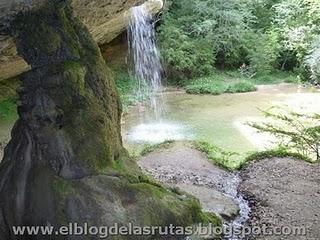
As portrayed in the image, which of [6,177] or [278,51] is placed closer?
[6,177]

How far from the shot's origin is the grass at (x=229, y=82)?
56.5 feet

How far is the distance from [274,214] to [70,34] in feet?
10.3

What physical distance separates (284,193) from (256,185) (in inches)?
19.6

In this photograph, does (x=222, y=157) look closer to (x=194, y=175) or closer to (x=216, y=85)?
(x=194, y=175)

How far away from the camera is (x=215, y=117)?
12836 millimetres

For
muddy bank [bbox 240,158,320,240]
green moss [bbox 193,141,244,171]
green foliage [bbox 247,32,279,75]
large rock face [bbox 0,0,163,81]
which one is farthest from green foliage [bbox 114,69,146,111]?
large rock face [bbox 0,0,163,81]

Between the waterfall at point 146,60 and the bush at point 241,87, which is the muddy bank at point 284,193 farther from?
the bush at point 241,87

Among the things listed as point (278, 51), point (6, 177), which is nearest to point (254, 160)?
point (6, 177)

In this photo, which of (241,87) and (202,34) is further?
(202,34)

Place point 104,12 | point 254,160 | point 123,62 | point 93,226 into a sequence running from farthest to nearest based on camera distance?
point 123,62, point 254,160, point 104,12, point 93,226

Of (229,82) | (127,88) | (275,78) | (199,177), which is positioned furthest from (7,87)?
(275,78)

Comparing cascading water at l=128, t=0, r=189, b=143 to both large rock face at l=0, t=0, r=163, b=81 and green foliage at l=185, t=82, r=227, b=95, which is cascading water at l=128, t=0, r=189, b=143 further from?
large rock face at l=0, t=0, r=163, b=81

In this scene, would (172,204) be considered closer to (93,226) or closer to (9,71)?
(93,226)

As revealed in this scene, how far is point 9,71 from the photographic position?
328 inches
